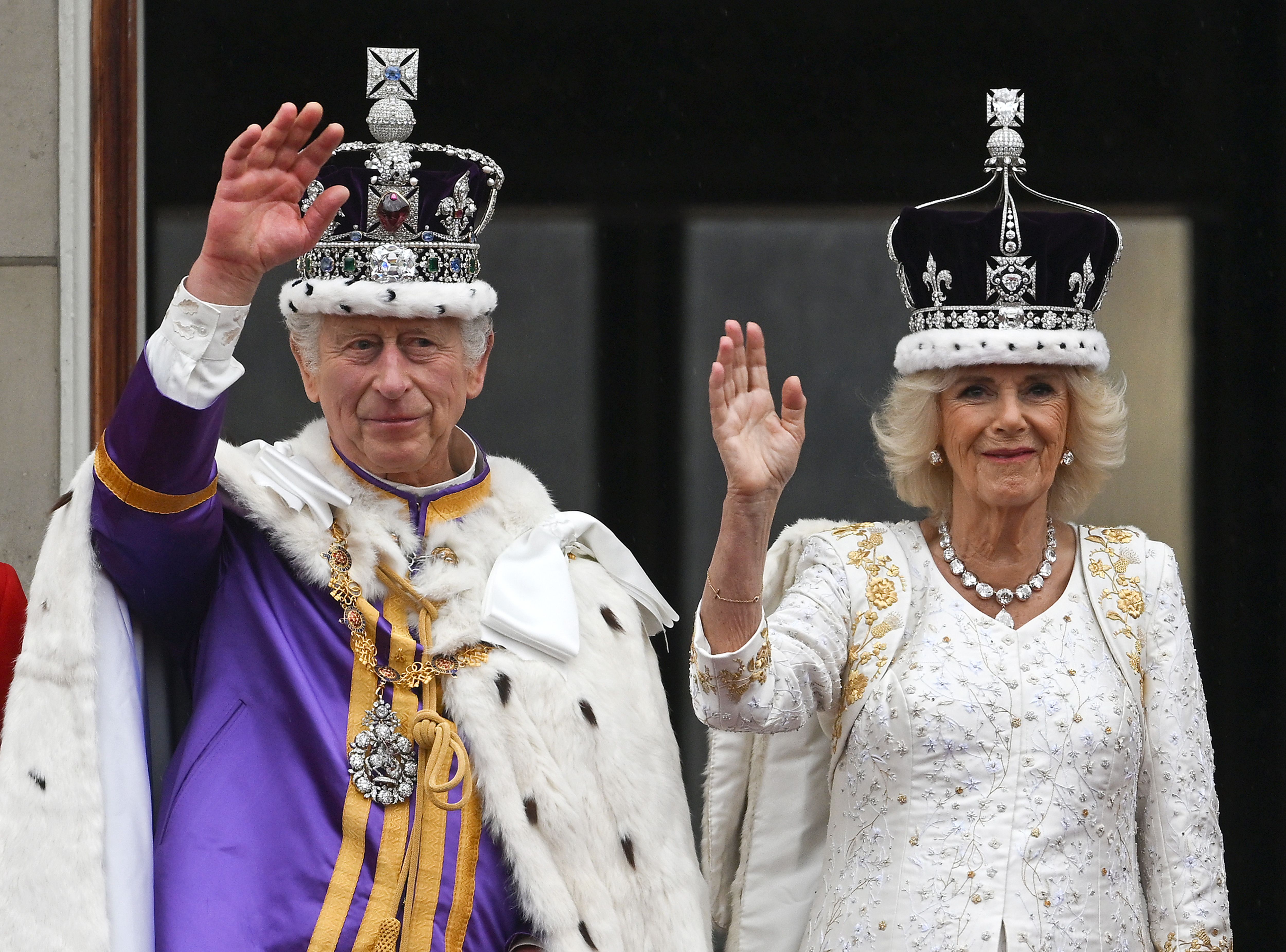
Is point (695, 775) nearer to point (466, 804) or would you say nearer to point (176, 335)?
point (466, 804)

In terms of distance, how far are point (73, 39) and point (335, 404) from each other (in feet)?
5.73

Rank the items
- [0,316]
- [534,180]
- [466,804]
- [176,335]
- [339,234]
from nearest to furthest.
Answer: [176,335] < [466,804] < [339,234] < [0,316] < [534,180]

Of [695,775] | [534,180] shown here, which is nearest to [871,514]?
[695,775]

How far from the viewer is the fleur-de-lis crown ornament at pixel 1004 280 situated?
3.62 metres

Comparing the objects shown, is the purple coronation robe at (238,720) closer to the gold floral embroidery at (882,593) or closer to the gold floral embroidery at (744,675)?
the gold floral embroidery at (744,675)

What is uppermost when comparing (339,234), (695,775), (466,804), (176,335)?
(339,234)

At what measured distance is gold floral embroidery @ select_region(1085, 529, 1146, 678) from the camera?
3557 millimetres

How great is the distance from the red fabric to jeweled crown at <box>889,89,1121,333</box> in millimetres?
1839

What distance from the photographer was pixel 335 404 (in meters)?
3.40

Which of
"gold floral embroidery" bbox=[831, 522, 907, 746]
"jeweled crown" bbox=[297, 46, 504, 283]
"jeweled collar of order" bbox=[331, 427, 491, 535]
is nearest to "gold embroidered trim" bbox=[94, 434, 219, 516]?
"jeweled collar of order" bbox=[331, 427, 491, 535]

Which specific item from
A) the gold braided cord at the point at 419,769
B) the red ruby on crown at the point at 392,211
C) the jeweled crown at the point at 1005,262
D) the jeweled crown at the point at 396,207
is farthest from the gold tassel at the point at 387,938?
the jeweled crown at the point at 1005,262

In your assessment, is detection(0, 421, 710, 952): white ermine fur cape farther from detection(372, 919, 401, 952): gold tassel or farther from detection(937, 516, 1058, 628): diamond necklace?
detection(937, 516, 1058, 628): diamond necklace

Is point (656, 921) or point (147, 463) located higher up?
point (147, 463)

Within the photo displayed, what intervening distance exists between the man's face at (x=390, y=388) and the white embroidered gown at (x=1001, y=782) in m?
0.65
